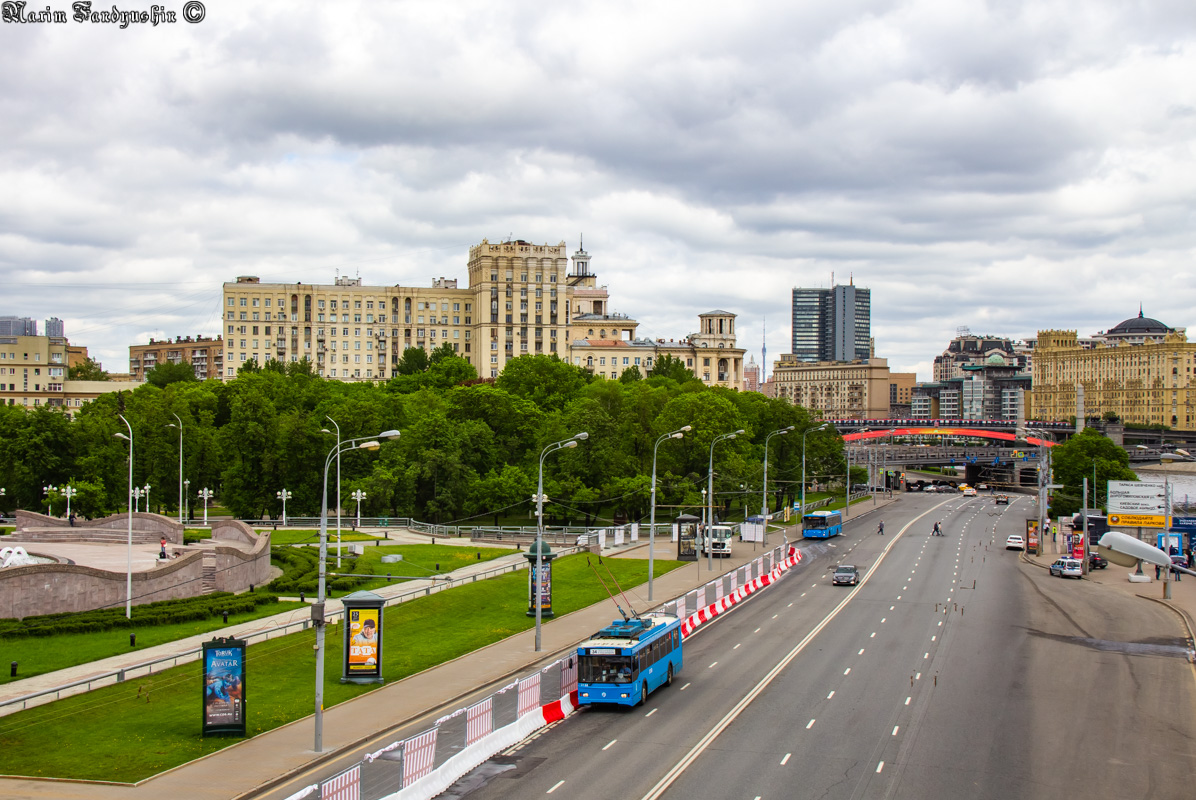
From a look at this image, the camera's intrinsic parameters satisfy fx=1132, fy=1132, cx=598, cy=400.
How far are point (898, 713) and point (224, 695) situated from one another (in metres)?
18.9

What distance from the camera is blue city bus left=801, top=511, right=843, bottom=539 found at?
90.8 metres

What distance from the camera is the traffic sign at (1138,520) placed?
79500 millimetres

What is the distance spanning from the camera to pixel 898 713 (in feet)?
109

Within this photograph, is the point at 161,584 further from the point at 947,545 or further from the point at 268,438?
the point at 947,545

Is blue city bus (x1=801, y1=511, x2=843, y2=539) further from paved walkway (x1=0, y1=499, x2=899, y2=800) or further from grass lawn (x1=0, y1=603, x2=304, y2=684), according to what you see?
grass lawn (x1=0, y1=603, x2=304, y2=684)

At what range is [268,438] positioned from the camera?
93.2m

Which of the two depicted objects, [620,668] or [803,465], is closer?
[620,668]

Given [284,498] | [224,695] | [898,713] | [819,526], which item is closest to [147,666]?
[224,695]

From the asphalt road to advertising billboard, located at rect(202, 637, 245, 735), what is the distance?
688 cm

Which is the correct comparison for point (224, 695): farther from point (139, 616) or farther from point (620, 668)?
point (139, 616)

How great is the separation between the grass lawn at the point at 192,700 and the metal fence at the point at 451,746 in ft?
16.3

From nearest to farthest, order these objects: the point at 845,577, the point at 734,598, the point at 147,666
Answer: the point at 147,666 < the point at 734,598 < the point at 845,577

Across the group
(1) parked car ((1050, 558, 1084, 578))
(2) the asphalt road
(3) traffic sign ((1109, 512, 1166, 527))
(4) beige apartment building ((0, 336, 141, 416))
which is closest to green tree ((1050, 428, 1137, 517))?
(3) traffic sign ((1109, 512, 1166, 527))

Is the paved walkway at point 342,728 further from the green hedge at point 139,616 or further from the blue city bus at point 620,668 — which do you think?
the green hedge at point 139,616
